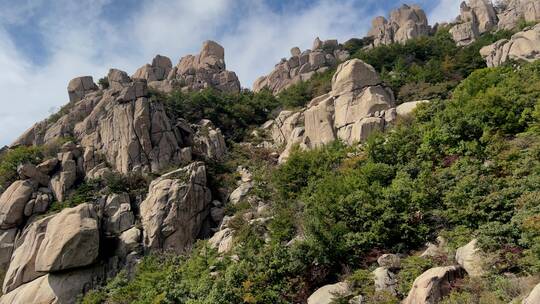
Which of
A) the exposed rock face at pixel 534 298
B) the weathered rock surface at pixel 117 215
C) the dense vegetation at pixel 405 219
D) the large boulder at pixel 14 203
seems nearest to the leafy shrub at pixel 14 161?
the large boulder at pixel 14 203

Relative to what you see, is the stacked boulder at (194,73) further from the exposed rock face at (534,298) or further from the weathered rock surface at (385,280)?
the exposed rock face at (534,298)

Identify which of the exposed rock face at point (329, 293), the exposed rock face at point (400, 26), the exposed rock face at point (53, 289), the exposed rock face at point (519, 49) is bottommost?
the exposed rock face at point (329, 293)

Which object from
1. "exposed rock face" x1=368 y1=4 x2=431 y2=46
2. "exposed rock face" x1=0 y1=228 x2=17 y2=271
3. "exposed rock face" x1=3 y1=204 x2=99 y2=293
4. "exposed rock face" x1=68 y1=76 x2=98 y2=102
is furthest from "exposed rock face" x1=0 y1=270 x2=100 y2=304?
"exposed rock face" x1=368 y1=4 x2=431 y2=46

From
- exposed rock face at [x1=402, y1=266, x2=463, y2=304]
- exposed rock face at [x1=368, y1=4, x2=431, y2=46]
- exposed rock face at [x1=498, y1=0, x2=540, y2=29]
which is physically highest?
exposed rock face at [x1=368, y1=4, x2=431, y2=46]

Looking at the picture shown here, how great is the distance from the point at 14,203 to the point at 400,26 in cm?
5656

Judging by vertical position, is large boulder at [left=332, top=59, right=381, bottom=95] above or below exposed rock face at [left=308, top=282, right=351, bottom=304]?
above

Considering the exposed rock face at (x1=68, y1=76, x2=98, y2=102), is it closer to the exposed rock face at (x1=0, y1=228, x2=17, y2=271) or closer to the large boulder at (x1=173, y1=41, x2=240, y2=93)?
the large boulder at (x1=173, y1=41, x2=240, y2=93)

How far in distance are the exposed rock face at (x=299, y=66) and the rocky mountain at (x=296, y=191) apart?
13.7 meters

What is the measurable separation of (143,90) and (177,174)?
941 centimetres

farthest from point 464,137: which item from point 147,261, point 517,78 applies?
point 147,261

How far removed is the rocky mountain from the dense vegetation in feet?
0.19

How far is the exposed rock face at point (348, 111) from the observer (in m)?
27.0

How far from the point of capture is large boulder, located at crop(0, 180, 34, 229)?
26594 millimetres

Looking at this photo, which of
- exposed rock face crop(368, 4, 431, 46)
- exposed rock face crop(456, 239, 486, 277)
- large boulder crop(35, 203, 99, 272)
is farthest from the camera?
exposed rock face crop(368, 4, 431, 46)
